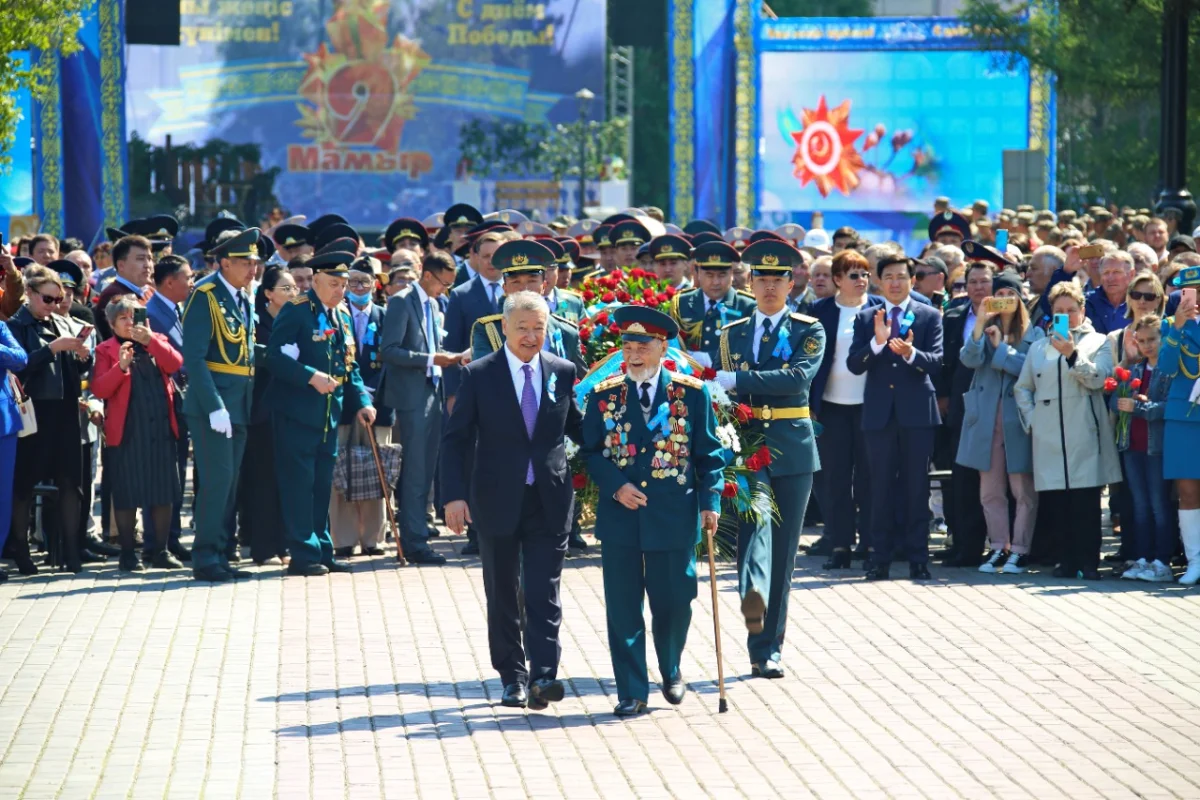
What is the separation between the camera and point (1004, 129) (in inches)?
1236

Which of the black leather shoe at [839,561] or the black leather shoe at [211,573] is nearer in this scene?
the black leather shoe at [211,573]

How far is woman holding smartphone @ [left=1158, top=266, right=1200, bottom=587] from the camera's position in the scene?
11867mm

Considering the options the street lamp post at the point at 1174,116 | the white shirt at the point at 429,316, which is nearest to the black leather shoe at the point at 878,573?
the white shirt at the point at 429,316

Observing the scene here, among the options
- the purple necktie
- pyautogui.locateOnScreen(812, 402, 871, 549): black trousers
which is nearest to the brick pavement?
pyautogui.locateOnScreen(812, 402, 871, 549): black trousers

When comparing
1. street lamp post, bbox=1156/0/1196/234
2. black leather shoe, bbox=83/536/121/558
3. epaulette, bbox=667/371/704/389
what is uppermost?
street lamp post, bbox=1156/0/1196/234

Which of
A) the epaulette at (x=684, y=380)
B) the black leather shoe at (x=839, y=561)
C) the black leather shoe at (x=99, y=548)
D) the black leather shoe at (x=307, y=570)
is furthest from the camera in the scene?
the black leather shoe at (x=99, y=548)

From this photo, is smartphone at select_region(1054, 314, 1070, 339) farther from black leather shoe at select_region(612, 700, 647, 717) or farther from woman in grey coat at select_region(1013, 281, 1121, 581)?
black leather shoe at select_region(612, 700, 647, 717)

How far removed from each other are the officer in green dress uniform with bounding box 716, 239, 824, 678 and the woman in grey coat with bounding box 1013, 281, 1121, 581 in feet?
10.2

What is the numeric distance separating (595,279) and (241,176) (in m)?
25.4

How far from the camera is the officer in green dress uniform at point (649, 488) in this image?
851cm

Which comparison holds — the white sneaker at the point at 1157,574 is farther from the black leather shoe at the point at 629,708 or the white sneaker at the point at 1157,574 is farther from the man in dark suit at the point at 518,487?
the man in dark suit at the point at 518,487

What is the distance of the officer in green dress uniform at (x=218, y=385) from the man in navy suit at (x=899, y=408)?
12.8ft

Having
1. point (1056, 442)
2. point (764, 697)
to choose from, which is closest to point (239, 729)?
point (764, 697)

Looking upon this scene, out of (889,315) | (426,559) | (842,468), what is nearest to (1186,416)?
(889,315)
